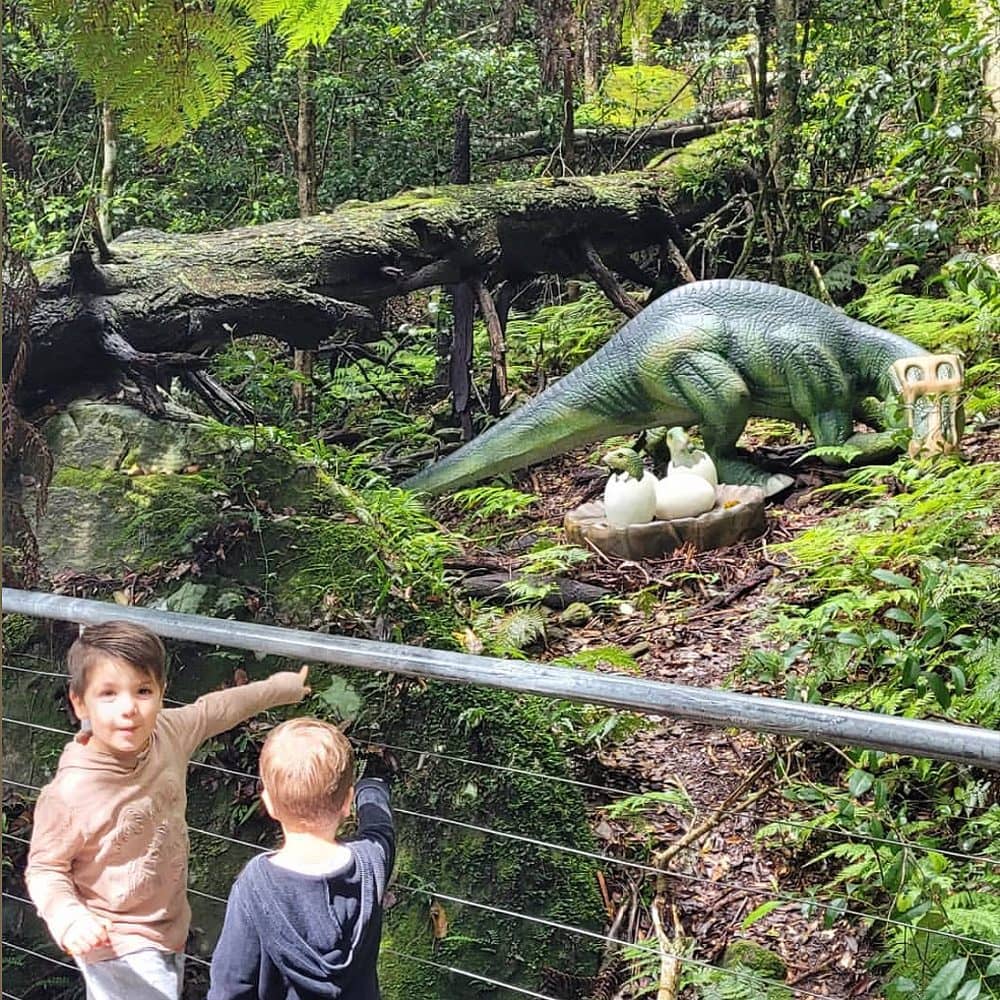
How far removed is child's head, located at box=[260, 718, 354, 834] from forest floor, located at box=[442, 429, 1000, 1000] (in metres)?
0.42

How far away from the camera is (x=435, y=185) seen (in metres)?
2.31

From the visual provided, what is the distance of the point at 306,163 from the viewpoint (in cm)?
238

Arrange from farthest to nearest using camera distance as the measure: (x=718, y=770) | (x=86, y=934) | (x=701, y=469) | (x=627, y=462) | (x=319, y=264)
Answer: (x=319, y=264), (x=701, y=469), (x=627, y=462), (x=718, y=770), (x=86, y=934)

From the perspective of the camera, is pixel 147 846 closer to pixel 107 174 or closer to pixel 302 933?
pixel 302 933

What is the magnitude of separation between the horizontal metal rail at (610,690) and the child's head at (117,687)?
0.13ft

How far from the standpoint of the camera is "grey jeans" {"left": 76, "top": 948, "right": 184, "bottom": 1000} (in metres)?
0.89

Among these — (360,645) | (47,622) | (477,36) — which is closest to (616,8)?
(477,36)

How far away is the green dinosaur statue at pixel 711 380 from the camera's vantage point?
216 cm

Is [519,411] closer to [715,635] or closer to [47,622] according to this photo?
[715,635]

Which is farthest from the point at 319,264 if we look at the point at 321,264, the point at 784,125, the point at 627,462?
the point at 784,125

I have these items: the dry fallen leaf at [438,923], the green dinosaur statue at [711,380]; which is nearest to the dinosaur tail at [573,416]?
Result: the green dinosaur statue at [711,380]

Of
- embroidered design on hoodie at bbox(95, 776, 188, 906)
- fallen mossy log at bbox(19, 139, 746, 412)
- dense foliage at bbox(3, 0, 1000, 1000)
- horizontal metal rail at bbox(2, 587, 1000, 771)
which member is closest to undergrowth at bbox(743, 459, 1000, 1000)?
dense foliage at bbox(3, 0, 1000, 1000)

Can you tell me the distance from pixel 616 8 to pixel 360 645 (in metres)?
1.55

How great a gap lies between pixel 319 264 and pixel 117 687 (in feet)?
4.27
